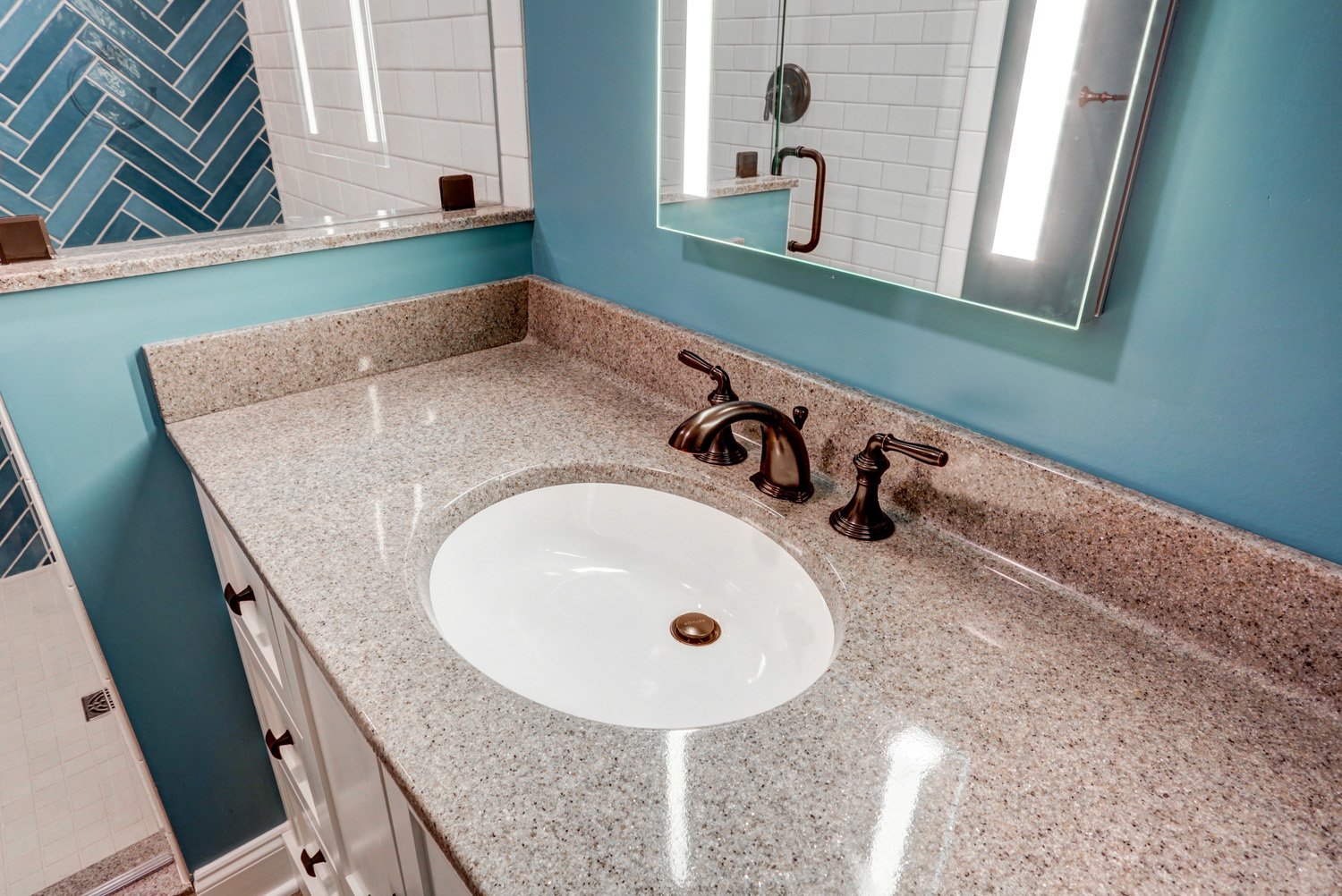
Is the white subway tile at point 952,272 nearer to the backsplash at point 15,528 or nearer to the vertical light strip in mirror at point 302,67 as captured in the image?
the vertical light strip in mirror at point 302,67

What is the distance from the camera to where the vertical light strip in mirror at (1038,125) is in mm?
676

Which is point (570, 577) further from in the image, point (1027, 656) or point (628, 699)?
point (1027, 656)

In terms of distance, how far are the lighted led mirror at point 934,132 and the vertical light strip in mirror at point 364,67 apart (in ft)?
3.15

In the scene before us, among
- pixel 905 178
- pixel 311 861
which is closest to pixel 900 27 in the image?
pixel 905 178

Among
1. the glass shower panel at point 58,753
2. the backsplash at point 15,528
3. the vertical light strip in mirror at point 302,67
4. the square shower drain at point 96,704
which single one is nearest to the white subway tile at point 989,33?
the glass shower panel at point 58,753

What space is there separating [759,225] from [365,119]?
123 centimetres

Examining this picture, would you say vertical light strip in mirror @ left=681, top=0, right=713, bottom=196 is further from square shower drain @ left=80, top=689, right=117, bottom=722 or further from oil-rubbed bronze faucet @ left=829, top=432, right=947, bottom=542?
square shower drain @ left=80, top=689, right=117, bottom=722

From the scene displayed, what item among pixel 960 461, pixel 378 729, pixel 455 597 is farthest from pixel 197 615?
pixel 960 461

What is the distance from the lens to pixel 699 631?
2.82 feet

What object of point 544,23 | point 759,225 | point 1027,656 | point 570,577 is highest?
point 544,23

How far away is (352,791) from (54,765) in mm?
1447

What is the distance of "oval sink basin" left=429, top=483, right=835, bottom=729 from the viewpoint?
0.77 meters

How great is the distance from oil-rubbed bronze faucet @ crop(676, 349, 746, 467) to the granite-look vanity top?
0.04 meters

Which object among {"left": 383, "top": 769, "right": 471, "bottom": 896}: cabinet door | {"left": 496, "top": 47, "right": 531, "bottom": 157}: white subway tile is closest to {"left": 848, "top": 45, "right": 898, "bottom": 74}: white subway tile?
{"left": 496, "top": 47, "right": 531, "bottom": 157}: white subway tile
